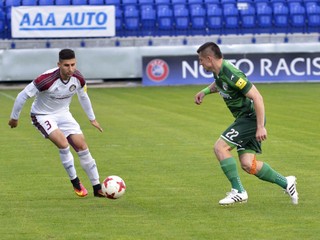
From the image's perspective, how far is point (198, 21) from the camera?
1410 inches

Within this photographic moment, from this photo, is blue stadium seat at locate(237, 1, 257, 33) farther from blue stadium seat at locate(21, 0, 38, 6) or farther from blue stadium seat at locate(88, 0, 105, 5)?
blue stadium seat at locate(21, 0, 38, 6)

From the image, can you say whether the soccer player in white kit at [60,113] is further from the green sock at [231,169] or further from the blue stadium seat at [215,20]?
the blue stadium seat at [215,20]

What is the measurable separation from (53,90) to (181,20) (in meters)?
24.8

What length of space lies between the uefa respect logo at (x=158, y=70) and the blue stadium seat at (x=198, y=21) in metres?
2.97

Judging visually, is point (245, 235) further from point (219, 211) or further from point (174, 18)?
point (174, 18)

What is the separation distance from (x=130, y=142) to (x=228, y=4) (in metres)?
19.5

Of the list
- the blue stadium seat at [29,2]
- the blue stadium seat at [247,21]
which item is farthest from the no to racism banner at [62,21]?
the blue stadium seat at [247,21]

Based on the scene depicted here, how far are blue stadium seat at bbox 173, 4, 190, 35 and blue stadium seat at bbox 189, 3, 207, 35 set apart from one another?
19 cm

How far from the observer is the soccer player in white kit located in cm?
1115

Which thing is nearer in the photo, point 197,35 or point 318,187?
point 318,187

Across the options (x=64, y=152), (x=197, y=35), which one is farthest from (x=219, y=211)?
(x=197, y=35)

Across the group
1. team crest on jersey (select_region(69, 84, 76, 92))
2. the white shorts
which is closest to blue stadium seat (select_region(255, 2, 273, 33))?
the white shorts

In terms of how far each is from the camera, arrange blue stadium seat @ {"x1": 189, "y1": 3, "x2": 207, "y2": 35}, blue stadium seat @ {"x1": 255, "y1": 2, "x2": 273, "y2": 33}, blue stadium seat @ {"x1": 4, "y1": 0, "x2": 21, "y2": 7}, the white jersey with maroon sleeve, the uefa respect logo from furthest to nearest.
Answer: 1. blue stadium seat @ {"x1": 255, "y1": 2, "x2": 273, "y2": 33}
2. blue stadium seat @ {"x1": 189, "y1": 3, "x2": 207, "y2": 35}
3. blue stadium seat @ {"x1": 4, "y1": 0, "x2": 21, "y2": 7}
4. the uefa respect logo
5. the white jersey with maroon sleeve

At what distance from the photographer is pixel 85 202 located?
11047mm
